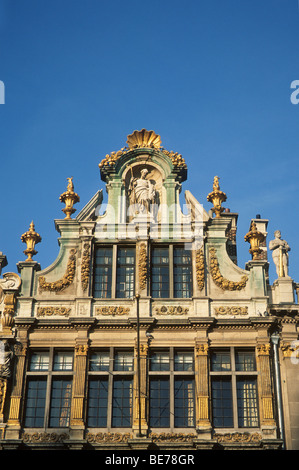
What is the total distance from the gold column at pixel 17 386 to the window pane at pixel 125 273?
13.5ft

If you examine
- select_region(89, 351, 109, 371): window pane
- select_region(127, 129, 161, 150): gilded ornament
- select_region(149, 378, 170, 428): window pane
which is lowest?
select_region(149, 378, 170, 428): window pane

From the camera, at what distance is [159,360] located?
30156 millimetres

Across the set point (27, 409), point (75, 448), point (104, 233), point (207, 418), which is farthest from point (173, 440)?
point (104, 233)

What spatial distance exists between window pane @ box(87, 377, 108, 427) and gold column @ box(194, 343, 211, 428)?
3.22m

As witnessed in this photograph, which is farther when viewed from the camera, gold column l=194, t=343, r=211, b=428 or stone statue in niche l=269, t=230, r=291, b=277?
stone statue in niche l=269, t=230, r=291, b=277

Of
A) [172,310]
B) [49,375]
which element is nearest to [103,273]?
[172,310]

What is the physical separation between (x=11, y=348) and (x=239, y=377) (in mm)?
8179

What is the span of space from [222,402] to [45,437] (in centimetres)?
623

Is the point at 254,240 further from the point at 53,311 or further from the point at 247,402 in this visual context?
the point at 53,311

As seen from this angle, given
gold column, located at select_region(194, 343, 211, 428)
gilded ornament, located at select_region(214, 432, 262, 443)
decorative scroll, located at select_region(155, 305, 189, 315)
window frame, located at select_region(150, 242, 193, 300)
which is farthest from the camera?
window frame, located at select_region(150, 242, 193, 300)

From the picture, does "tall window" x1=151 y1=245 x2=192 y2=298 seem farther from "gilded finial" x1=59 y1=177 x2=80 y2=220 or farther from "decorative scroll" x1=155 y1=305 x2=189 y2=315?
"gilded finial" x1=59 y1=177 x2=80 y2=220

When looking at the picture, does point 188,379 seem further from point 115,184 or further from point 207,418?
point 115,184

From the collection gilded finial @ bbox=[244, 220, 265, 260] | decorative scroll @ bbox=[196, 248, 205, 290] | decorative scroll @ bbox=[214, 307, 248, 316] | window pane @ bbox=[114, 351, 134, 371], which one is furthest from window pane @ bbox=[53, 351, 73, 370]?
gilded finial @ bbox=[244, 220, 265, 260]

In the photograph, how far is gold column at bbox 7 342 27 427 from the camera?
94.5 ft
